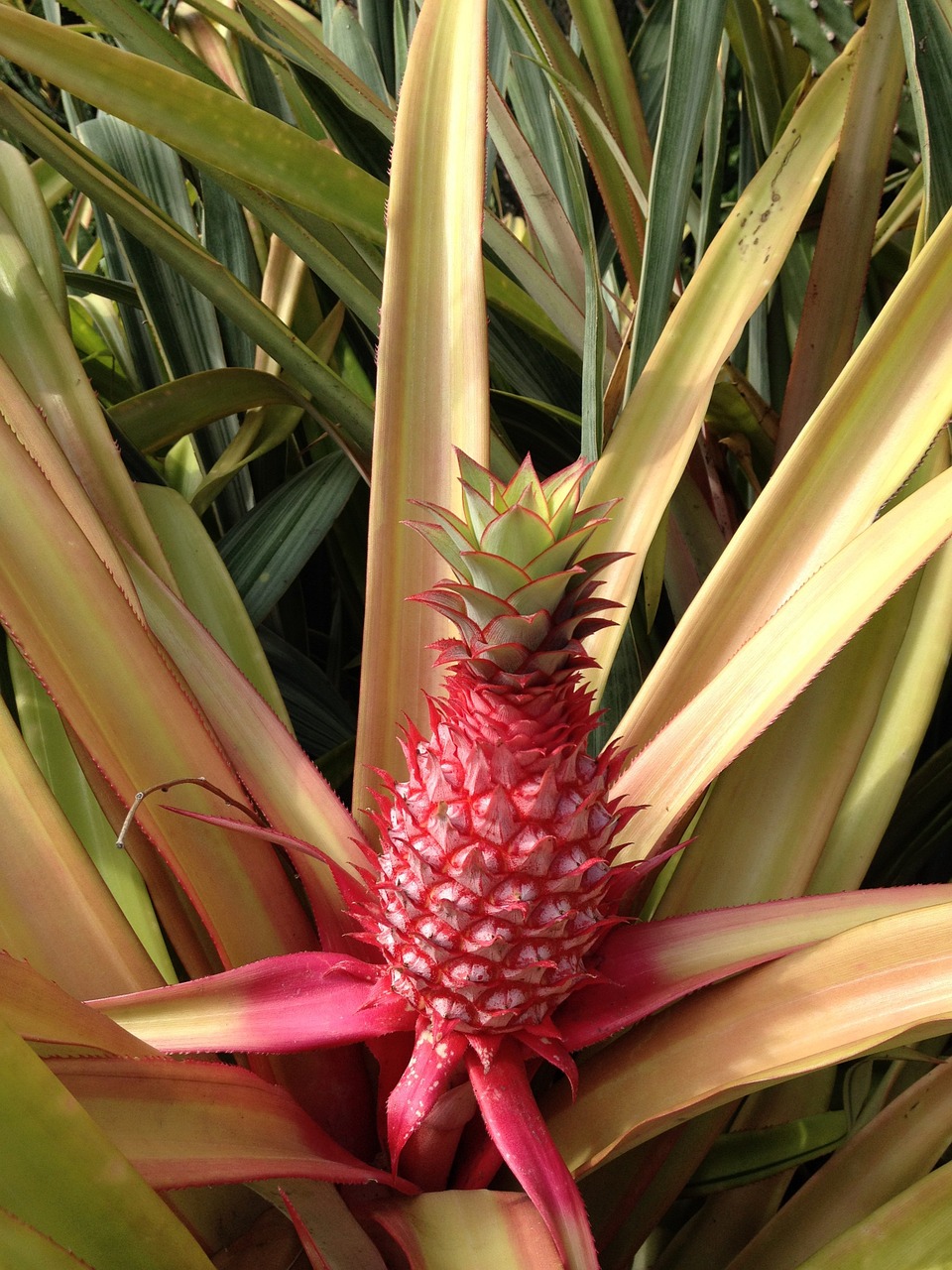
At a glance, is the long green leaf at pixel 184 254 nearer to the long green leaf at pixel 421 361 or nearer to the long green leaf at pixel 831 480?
the long green leaf at pixel 421 361

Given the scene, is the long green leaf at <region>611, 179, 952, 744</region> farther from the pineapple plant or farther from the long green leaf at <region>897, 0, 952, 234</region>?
the long green leaf at <region>897, 0, 952, 234</region>

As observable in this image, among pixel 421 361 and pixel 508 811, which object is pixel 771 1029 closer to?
pixel 508 811

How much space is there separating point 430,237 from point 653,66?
0.71 metres

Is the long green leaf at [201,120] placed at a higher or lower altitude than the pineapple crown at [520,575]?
higher

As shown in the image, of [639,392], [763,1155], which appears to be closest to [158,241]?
[639,392]

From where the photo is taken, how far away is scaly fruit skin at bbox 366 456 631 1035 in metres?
0.47

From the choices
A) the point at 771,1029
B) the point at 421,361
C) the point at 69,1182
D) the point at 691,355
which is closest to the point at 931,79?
the point at 691,355

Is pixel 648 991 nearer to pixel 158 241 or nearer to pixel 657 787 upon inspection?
pixel 657 787

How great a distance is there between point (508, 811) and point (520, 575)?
115mm

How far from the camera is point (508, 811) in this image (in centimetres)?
47

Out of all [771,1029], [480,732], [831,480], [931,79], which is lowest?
[771,1029]

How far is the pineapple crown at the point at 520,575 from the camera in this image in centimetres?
45

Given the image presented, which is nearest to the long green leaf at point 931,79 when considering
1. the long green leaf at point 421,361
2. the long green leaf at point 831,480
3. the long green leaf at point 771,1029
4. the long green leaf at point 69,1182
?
the long green leaf at point 831,480

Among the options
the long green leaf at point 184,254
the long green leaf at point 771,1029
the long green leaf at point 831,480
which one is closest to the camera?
the long green leaf at point 771,1029
